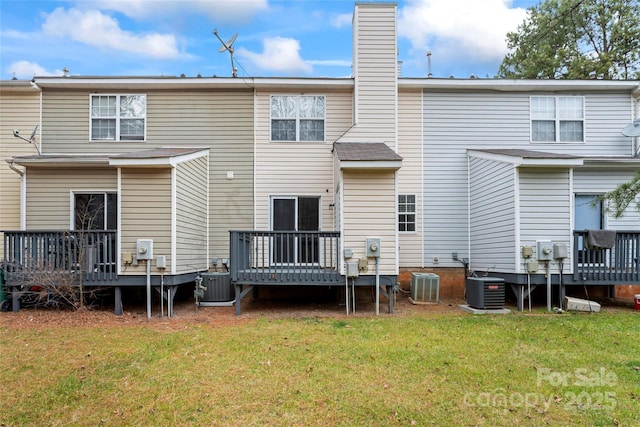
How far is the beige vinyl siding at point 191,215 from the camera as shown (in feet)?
26.3

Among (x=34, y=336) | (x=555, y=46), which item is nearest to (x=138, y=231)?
(x=34, y=336)

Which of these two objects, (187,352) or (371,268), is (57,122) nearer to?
(187,352)

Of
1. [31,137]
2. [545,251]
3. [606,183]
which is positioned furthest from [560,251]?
[31,137]

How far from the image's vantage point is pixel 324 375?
14.4 feet

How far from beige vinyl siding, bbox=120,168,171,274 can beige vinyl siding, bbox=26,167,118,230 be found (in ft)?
7.23

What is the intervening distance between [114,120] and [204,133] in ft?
7.93

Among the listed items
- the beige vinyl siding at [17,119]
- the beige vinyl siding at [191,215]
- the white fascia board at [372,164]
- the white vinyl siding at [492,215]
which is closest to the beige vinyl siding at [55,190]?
the beige vinyl siding at [17,119]

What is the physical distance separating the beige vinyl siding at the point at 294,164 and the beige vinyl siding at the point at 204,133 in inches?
10.5

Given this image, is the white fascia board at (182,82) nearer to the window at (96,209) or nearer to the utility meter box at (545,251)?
the window at (96,209)

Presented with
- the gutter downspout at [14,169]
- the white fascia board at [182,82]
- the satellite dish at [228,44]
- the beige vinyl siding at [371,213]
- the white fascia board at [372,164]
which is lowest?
the beige vinyl siding at [371,213]

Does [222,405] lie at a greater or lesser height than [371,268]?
Answer: lesser

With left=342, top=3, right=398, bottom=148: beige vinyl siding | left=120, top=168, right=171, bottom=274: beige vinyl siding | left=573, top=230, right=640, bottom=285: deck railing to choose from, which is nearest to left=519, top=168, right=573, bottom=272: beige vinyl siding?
left=573, top=230, right=640, bottom=285: deck railing

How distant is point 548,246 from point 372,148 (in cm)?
434

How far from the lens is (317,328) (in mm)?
6504
